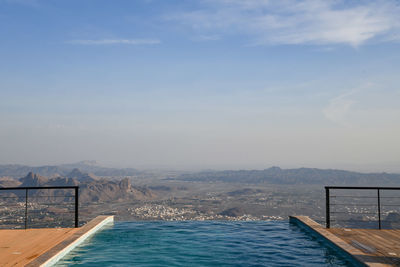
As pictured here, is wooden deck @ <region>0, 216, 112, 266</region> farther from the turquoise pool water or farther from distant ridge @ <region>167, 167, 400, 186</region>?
distant ridge @ <region>167, 167, 400, 186</region>

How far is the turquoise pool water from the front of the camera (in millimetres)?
6496

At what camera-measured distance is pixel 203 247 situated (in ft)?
25.2

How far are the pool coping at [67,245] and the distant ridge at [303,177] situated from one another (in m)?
123

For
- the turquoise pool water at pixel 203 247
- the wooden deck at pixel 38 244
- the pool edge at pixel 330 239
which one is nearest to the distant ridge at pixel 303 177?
the pool edge at pixel 330 239

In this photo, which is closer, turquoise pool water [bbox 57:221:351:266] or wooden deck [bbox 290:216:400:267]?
wooden deck [bbox 290:216:400:267]

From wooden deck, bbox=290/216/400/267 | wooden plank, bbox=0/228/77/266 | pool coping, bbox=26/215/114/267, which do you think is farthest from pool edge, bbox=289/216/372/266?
wooden plank, bbox=0/228/77/266

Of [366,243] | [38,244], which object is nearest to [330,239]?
[366,243]

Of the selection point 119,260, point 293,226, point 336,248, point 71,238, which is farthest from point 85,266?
point 293,226

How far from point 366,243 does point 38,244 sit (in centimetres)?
672

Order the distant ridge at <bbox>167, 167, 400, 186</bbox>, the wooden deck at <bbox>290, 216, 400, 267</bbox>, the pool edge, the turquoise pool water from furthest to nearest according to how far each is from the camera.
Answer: the distant ridge at <bbox>167, 167, 400, 186</bbox> → the turquoise pool water → the pool edge → the wooden deck at <bbox>290, 216, 400, 267</bbox>

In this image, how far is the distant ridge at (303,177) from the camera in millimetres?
125188

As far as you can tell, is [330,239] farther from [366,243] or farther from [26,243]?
[26,243]

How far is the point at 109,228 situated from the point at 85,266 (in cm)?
346

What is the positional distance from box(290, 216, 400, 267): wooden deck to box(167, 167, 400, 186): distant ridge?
12053cm
